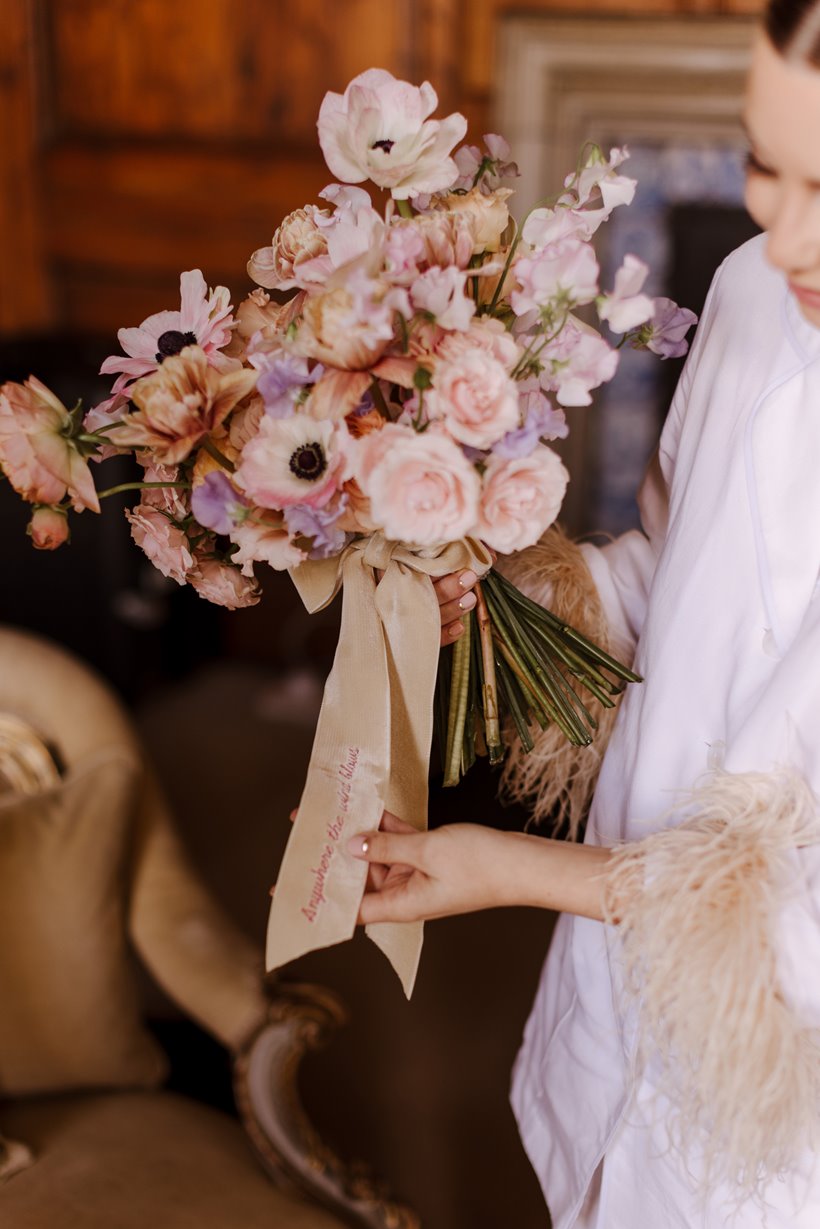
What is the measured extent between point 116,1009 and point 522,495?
110cm

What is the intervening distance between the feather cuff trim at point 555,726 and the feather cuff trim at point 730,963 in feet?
0.83

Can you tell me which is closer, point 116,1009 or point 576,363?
point 576,363

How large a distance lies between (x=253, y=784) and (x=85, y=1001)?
1.46 m

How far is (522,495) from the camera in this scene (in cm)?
84

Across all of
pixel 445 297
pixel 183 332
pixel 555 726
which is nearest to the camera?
pixel 445 297

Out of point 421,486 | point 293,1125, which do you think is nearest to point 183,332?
point 421,486

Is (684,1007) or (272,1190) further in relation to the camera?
(272,1190)

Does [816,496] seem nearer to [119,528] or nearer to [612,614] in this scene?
[612,614]

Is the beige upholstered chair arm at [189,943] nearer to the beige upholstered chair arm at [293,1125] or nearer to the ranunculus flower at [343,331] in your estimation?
the beige upholstered chair arm at [293,1125]

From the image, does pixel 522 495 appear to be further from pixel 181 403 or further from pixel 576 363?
pixel 181 403

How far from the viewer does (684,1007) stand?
871 mm

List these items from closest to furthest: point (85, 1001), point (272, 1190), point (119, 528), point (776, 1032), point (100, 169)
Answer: point (776, 1032) → point (272, 1190) → point (85, 1001) → point (119, 528) → point (100, 169)

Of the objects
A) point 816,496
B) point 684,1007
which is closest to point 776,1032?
point 684,1007

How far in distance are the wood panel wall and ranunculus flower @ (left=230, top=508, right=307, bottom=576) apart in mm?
2321
